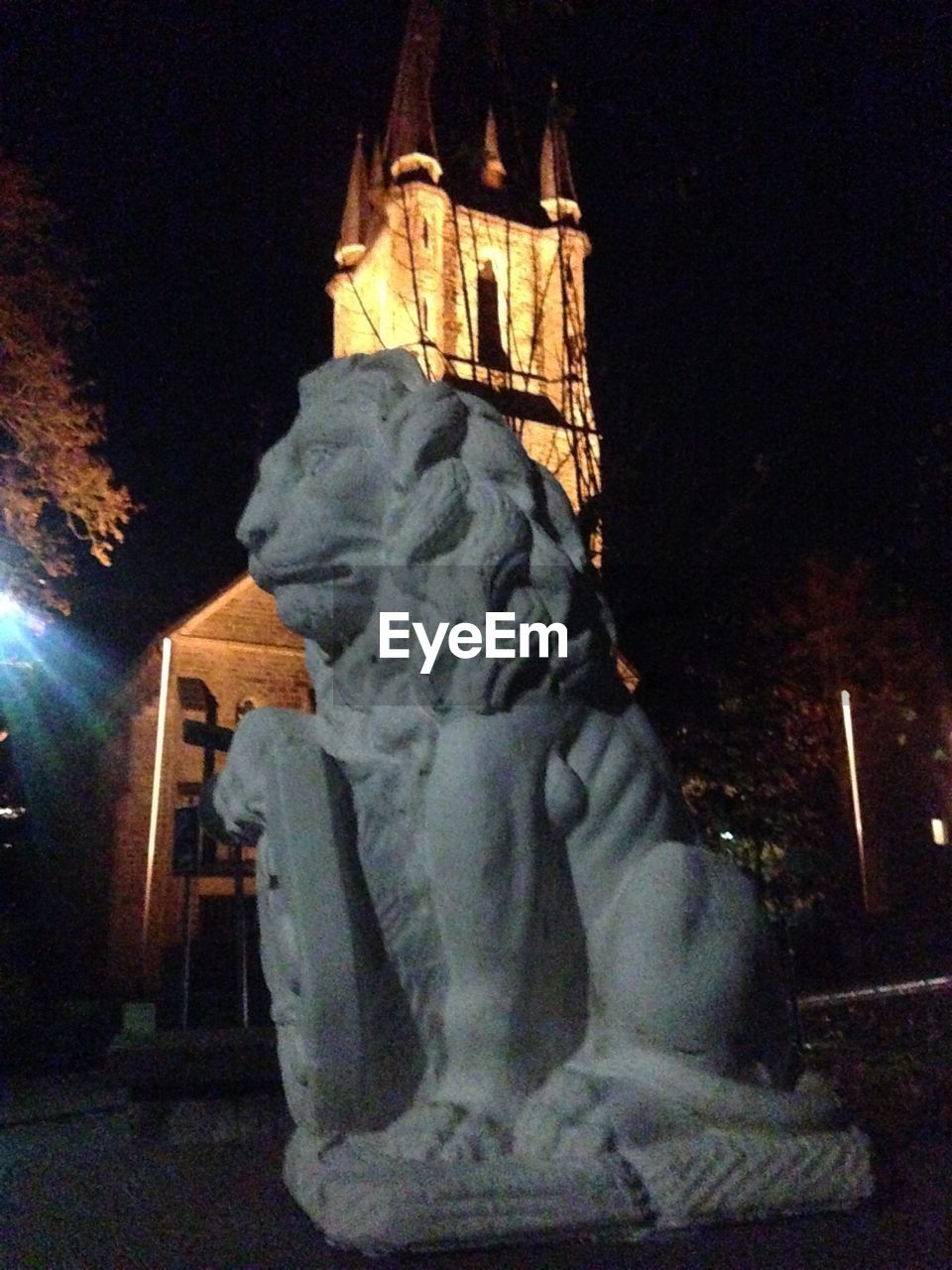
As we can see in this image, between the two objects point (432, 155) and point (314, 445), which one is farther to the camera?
point (432, 155)

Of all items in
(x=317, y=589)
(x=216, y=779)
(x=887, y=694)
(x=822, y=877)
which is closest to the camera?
(x=317, y=589)

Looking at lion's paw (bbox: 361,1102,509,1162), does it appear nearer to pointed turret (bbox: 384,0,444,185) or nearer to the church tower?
the church tower

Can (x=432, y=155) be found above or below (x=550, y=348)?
above

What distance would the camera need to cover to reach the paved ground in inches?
84.5

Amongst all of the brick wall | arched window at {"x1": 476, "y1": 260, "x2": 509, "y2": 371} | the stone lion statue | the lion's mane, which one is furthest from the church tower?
the stone lion statue

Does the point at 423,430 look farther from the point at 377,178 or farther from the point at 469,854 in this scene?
the point at 377,178

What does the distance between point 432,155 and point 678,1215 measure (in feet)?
102

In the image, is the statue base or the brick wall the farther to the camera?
the brick wall

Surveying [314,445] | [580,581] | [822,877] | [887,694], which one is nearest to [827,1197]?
[580,581]

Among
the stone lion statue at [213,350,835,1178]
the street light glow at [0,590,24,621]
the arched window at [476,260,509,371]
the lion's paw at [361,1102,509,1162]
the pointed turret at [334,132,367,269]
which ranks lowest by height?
the lion's paw at [361,1102,509,1162]

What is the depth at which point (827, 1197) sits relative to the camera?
2414 millimetres

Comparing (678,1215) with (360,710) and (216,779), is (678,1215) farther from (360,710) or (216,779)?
(216,779)

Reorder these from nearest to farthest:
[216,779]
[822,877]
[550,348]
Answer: [216,779], [822,877], [550,348]
